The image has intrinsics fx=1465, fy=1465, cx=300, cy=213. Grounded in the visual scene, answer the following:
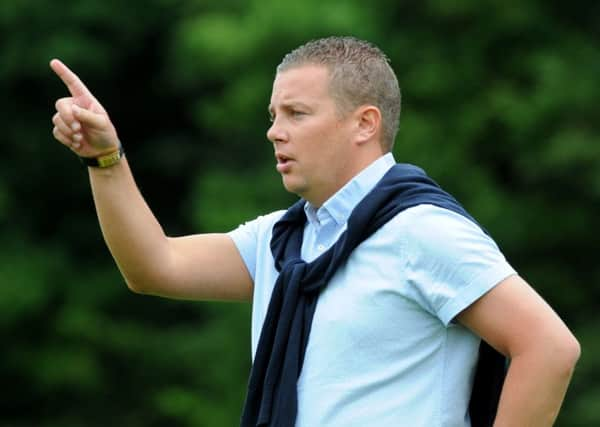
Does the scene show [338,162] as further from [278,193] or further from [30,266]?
[30,266]

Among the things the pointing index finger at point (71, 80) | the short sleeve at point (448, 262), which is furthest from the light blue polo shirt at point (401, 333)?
the pointing index finger at point (71, 80)

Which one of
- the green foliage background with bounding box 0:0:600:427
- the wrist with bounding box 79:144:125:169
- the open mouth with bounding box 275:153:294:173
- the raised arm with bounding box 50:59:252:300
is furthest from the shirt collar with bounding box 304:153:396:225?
the green foliage background with bounding box 0:0:600:427

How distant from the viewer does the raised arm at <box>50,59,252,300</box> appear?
2916 millimetres

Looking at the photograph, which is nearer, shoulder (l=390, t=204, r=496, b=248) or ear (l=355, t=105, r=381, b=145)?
shoulder (l=390, t=204, r=496, b=248)

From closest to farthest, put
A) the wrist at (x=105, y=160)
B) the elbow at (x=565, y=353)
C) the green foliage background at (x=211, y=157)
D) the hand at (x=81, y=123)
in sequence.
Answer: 1. the elbow at (x=565, y=353)
2. the hand at (x=81, y=123)
3. the wrist at (x=105, y=160)
4. the green foliage background at (x=211, y=157)

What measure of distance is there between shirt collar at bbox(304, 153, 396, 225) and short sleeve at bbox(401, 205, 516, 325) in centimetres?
17

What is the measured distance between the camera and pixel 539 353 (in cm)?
263

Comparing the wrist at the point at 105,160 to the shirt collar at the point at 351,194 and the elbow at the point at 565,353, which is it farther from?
the elbow at the point at 565,353

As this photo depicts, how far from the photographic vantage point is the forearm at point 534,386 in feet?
8.67

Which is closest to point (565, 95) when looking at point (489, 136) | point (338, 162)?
point (489, 136)

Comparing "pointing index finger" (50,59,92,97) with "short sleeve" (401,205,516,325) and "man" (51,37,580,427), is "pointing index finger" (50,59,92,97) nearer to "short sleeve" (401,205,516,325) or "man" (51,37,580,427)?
"man" (51,37,580,427)

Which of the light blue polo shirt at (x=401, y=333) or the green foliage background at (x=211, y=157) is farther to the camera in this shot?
the green foliage background at (x=211, y=157)

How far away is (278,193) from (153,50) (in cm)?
335

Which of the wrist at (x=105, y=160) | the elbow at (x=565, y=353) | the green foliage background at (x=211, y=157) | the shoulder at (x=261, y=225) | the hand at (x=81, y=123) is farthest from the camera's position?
the green foliage background at (x=211, y=157)
